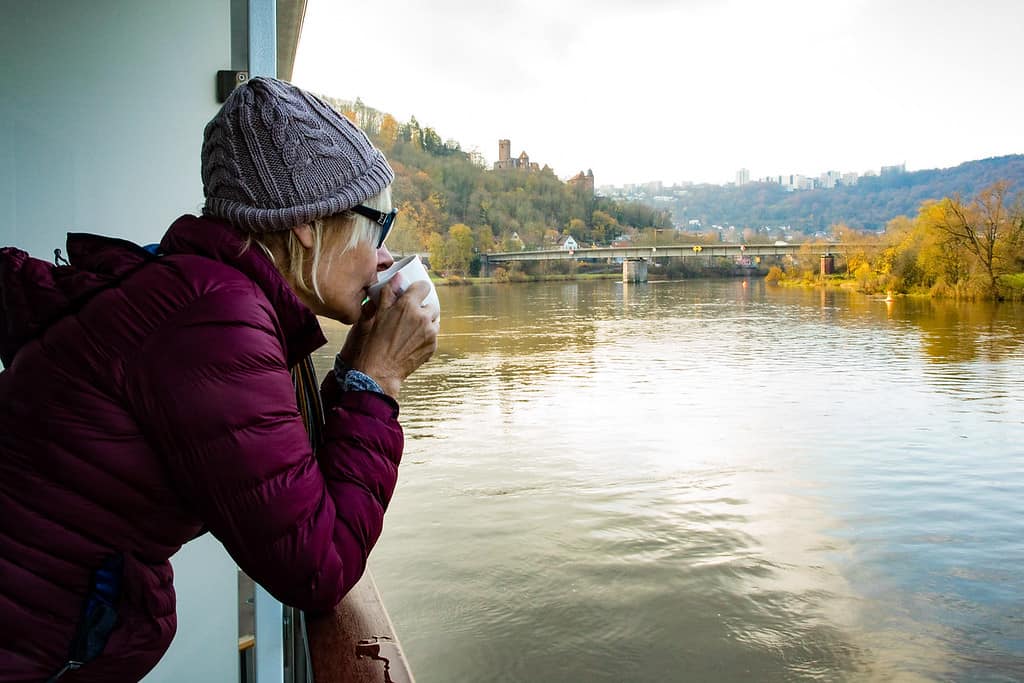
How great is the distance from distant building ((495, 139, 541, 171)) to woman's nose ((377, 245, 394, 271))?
118ft

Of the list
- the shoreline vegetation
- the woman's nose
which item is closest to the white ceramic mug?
the woman's nose

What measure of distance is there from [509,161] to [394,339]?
3886 centimetres

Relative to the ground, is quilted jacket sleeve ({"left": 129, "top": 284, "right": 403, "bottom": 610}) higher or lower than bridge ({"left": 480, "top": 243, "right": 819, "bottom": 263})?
lower

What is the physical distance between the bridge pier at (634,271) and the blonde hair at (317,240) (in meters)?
37.1

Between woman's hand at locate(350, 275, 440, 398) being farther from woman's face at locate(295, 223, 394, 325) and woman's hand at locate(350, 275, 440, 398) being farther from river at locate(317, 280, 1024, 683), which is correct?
river at locate(317, 280, 1024, 683)

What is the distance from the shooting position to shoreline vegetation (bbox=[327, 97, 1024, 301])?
24328 millimetres

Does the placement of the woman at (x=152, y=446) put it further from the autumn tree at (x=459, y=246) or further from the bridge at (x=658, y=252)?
the bridge at (x=658, y=252)

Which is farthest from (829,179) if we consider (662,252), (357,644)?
(357,644)

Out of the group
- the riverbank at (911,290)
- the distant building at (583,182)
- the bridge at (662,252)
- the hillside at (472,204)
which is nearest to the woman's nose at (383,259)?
the hillside at (472,204)

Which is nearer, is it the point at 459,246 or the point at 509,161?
the point at 459,246

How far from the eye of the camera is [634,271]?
38.9 metres

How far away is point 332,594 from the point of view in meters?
0.52

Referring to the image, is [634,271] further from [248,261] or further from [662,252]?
[248,261]

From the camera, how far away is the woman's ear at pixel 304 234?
0.59 metres
